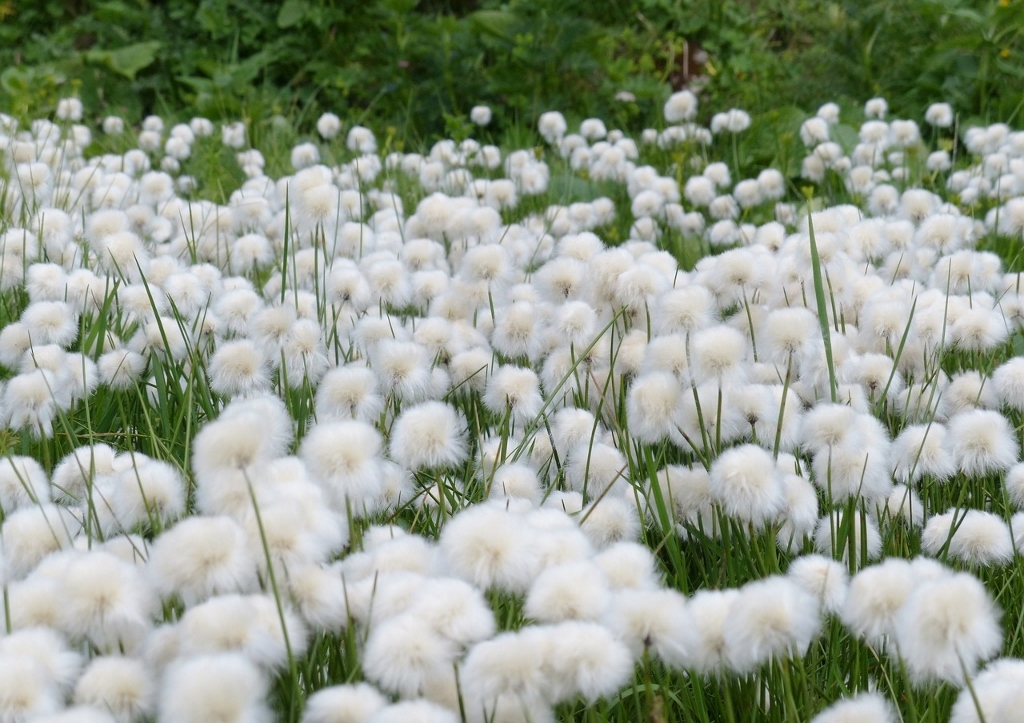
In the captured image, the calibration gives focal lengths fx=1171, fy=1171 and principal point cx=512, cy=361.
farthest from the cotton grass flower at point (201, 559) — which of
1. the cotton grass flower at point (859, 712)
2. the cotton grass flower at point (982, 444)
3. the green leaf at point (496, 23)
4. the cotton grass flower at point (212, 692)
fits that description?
the green leaf at point (496, 23)

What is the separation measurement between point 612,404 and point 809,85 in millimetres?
3588

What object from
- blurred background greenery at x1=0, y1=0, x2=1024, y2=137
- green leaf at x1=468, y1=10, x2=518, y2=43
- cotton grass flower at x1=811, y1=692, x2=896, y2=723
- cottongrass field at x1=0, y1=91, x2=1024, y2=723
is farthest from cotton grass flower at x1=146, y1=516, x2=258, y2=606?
green leaf at x1=468, y1=10, x2=518, y2=43

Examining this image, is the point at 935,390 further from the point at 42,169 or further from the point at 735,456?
the point at 42,169

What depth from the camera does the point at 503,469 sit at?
69.9 inches

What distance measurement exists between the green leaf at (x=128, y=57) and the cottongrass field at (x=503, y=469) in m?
2.58

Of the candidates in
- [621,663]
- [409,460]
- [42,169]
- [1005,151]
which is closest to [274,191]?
[42,169]

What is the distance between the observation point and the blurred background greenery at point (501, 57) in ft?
16.2

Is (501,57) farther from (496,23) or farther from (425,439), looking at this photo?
(425,439)

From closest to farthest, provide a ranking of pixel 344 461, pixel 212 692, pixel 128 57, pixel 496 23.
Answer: pixel 212 692 < pixel 344 461 < pixel 496 23 < pixel 128 57

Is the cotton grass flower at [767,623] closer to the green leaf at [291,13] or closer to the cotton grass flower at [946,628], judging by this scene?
the cotton grass flower at [946,628]

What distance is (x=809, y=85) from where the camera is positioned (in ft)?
17.2

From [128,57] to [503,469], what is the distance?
505 cm

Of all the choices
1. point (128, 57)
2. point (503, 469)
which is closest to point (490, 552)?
point (503, 469)

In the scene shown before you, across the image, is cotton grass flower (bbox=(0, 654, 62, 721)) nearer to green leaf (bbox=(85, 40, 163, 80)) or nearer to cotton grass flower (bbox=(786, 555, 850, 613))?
cotton grass flower (bbox=(786, 555, 850, 613))
